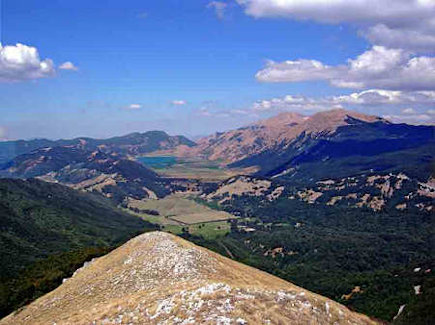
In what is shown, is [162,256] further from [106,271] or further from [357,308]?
[357,308]

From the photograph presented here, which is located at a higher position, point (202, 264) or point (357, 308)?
point (202, 264)

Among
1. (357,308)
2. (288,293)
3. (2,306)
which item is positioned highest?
(288,293)

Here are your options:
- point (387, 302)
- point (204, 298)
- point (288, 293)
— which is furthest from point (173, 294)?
point (387, 302)

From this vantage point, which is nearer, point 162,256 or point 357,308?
point 162,256

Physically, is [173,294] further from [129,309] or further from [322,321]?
[322,321]

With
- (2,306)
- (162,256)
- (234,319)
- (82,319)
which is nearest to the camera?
(234,319)

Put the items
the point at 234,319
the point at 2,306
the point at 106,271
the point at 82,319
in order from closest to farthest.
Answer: the point at 234,319
the point at 82,319
the point at 106,271
the point at 2,306

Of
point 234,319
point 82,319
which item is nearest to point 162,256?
point 82,319
